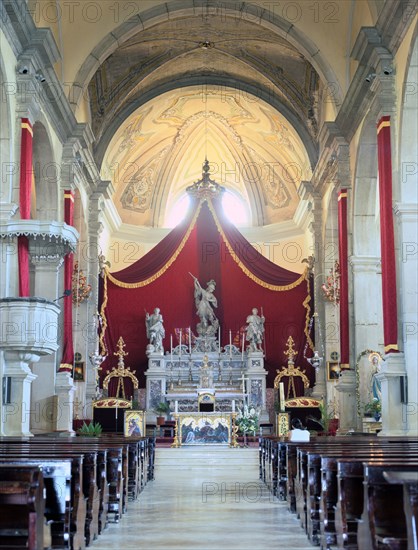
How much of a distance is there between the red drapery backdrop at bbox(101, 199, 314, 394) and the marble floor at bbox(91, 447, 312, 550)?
9962 millimetres

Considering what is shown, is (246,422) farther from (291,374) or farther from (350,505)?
(350,505)

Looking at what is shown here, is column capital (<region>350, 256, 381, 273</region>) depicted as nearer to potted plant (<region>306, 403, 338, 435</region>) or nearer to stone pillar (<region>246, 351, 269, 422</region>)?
potted plant (<region>306, 403, 338, 435</region>)

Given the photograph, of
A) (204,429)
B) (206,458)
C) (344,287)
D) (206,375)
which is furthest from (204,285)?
(206,458)

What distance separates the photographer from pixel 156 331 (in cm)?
2308

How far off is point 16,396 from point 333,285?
983cm

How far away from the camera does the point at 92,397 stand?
2141 centimetres

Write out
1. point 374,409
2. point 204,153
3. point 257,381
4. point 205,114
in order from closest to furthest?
point 374,409, point 257,381, point 205,114, point 204,153

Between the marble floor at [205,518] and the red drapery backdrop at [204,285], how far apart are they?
9962 mm

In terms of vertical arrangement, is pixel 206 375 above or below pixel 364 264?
below

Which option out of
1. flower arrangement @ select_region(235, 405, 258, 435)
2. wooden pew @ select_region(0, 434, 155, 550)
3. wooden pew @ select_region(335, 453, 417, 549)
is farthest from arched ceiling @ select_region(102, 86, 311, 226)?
wooden pew @ select_region(335, 453, 417, 549)

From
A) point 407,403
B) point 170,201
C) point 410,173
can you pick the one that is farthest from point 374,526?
point 170,201

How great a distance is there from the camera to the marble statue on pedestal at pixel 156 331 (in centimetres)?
2303

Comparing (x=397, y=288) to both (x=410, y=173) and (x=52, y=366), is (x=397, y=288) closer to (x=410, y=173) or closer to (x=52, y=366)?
(x=410, y=173)

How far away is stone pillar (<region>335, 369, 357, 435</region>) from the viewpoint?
17266mm
